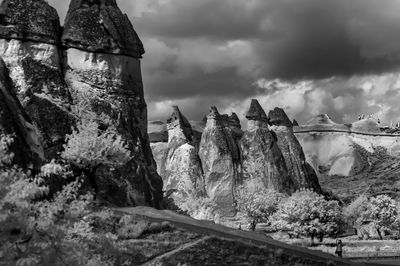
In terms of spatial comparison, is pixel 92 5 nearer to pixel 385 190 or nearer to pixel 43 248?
pixel 43 248

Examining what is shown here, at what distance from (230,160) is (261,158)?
4654mm

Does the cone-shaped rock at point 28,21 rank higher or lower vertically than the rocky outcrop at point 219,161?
higher

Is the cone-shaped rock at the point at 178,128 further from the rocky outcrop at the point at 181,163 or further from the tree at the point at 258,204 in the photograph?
the tree at the point at 258,204

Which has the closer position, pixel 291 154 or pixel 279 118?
pixel 291 154

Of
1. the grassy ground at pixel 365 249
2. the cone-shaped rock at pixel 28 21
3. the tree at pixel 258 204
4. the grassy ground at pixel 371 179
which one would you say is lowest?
the grassy ground at pixel 365 249

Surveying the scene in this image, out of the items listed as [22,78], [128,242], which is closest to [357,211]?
[22,78]

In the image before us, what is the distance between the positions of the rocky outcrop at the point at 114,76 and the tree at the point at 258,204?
101ft

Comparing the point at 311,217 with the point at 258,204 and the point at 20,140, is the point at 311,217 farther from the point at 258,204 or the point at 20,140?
the point at 20,140

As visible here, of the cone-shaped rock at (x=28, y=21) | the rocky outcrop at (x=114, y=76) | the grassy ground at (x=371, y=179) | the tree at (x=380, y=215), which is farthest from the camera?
the grassy ground at (x=371, y=179)

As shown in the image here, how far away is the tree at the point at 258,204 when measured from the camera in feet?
A: 292

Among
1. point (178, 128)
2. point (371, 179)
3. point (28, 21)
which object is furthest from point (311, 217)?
point (371, 179)

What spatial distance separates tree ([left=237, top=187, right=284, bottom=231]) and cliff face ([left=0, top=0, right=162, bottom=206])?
100 ft

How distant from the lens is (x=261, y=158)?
10056cm

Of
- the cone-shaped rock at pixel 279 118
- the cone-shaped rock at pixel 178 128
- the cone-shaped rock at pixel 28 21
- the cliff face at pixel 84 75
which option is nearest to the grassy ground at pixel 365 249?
the cliff face at pixel 84 75
